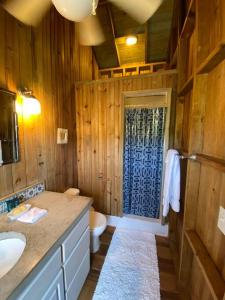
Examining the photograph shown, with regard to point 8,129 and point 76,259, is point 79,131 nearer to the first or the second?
point 8,129

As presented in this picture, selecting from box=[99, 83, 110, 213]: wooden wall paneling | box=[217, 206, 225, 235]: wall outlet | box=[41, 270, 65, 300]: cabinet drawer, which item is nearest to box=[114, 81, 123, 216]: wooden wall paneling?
box=[99, 83, 110, 213]: wooden wall paneling

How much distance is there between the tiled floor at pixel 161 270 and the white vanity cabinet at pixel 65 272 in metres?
0.11

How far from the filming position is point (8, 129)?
129 cm

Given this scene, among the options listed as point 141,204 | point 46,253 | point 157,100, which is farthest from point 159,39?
point 46,253

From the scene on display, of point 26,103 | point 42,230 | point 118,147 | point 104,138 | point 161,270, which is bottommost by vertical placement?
point 161,270

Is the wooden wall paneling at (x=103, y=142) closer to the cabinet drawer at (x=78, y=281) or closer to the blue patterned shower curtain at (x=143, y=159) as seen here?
the blue patterned shower curtain at (x=143, y=159)

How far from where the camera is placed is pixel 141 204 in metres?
2.29

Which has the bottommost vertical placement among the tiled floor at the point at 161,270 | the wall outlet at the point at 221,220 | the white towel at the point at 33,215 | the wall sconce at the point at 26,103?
the tiled floor at the point at 161,270

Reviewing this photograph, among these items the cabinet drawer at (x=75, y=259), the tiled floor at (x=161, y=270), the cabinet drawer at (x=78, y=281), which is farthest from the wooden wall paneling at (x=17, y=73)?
the tiled floor at (x=161, y=270)

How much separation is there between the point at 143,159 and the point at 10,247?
5.60 ft

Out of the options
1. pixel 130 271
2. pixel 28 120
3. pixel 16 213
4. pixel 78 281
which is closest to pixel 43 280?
pixel 16 213

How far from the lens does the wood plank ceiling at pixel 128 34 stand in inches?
92.8

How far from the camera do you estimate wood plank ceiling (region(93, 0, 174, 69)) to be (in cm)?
236

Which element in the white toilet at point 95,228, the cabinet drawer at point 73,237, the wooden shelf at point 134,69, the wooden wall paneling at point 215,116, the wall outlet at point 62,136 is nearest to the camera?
the wooden wall paneling at point 215,116
